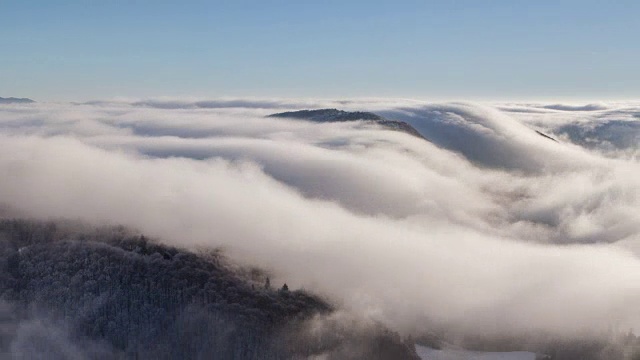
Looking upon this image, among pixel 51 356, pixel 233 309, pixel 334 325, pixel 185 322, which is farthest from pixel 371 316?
pixel 51 356

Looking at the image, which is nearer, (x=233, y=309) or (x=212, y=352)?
(x=212, y=352)

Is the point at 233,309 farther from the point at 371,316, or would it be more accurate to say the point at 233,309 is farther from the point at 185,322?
the point at 371,316

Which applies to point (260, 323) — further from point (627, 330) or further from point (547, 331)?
point (627, 330)

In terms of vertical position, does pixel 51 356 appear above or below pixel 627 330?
below

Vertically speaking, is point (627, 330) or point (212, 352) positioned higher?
point (627, 330)

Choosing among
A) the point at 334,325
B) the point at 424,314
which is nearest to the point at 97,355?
the point at 334,325

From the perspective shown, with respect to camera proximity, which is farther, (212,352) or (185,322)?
(185,322)
